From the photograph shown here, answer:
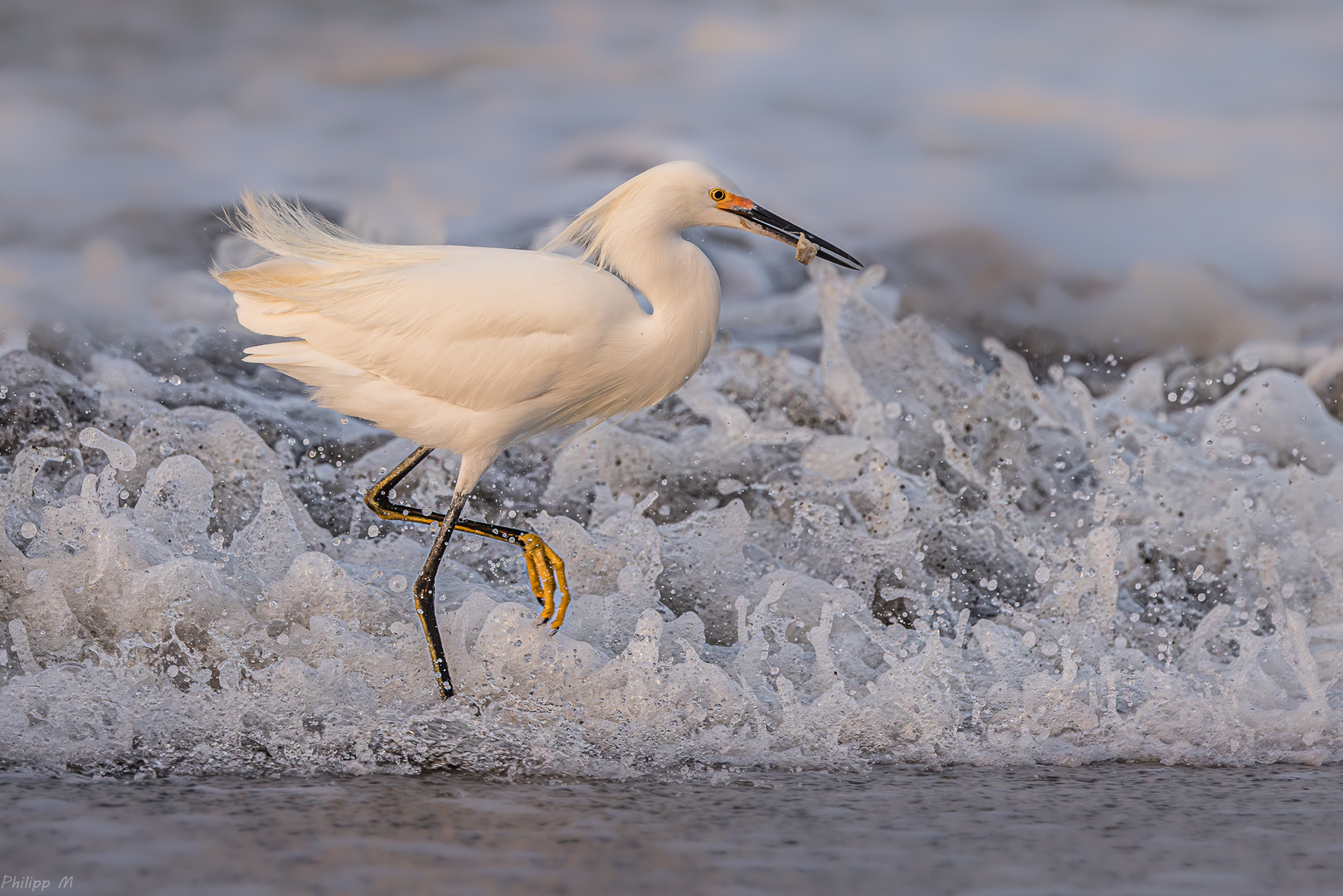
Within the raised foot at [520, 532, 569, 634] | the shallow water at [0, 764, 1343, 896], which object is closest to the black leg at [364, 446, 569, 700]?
the raised foot at [520, 532, 569, 634]

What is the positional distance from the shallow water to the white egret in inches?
25.5

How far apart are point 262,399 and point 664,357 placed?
9.61ft

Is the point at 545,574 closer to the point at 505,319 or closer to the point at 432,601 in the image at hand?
the point at 432,601

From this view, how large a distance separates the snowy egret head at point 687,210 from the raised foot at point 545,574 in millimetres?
783

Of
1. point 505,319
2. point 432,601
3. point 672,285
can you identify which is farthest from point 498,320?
point 432,601

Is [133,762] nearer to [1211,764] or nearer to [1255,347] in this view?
[1211,764]

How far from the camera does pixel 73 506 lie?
3027mm

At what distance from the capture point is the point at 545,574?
2805 mm

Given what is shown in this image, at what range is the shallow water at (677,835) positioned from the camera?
70.6 inches

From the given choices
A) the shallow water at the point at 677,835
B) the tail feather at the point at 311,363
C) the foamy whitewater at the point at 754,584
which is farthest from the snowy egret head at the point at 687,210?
the shallow water at the point at 677,835

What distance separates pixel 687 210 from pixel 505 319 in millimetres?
536

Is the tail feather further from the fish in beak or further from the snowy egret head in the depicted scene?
the fish in beak

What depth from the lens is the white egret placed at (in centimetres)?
263

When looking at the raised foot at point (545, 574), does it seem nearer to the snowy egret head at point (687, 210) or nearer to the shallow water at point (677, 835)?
the shallow water at point (677, 835)
